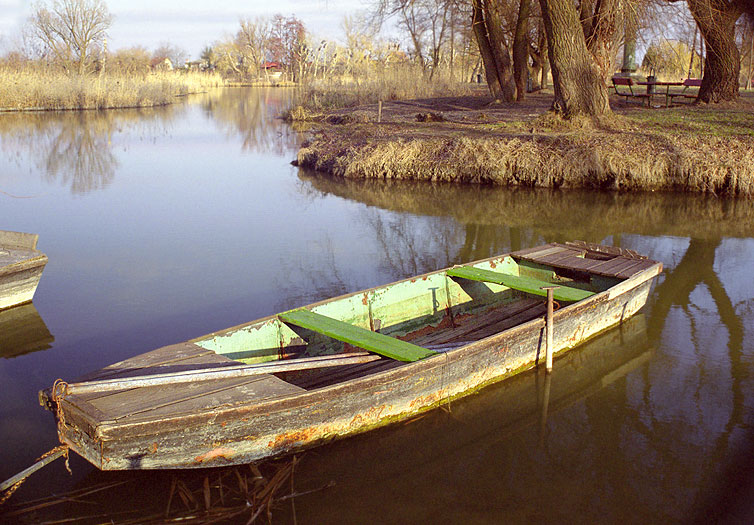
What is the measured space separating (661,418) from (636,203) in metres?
8.23

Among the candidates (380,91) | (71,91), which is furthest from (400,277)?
(71,91)

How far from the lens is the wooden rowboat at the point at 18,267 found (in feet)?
23.0

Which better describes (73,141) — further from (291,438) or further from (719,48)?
(291,438)

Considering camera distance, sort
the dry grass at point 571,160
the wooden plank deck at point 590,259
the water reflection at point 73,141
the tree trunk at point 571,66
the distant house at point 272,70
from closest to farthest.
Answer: the wooden plank deck at point 590,259
the dry grass at point 571,160
the tree trunk at point 571,66
the water reflection at point 73,141
the distant house at point 272,70

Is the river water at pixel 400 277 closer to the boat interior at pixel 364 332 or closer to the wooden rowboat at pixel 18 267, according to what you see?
the wooden rowboat at pixel 18 267

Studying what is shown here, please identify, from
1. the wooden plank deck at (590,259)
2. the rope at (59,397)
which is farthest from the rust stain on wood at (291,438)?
the wooden plank deck at (590,259)

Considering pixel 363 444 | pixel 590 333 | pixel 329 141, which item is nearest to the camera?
pixel 363 444

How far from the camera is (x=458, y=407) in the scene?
211 inches

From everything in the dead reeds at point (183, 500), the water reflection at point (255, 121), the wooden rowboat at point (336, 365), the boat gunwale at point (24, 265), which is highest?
the water reflection at point (255, 121)

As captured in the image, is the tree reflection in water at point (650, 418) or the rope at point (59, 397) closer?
the rope at point (59, 397)

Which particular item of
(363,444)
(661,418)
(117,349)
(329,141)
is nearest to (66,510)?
(363,444)

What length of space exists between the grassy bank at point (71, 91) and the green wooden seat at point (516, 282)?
27679mm

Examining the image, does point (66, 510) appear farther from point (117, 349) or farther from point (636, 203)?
point (636, 203)

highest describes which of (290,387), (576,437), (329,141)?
(329,141)
